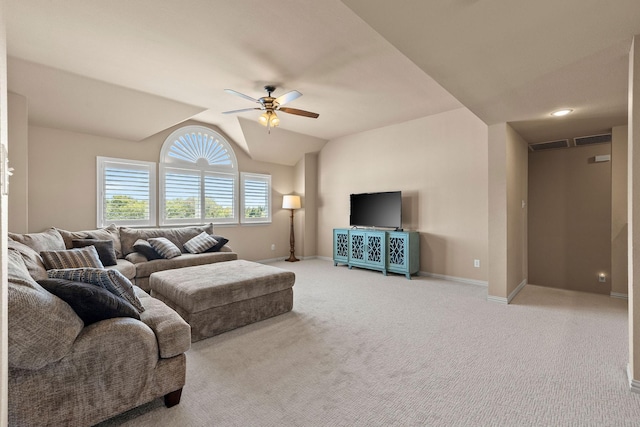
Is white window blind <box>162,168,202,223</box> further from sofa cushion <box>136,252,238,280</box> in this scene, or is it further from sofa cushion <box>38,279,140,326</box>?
sofa cushion <box>38,279,140,326</box>

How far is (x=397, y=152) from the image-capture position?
18.4ft

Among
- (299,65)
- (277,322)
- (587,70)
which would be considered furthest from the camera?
(299,65)

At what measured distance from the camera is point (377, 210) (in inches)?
221

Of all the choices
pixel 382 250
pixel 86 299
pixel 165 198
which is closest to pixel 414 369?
pixel 86 299

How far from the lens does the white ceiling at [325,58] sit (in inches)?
70.1

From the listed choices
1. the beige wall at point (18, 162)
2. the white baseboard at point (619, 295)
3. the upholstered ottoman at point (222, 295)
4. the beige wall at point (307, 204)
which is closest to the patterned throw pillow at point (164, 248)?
the upholstered ottoman at point (222, 295)

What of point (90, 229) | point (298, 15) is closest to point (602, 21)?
point (298, 15)

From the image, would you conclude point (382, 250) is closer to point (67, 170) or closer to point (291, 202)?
point (291, 202)

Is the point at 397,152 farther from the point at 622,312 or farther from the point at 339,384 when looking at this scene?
the point at 339,384

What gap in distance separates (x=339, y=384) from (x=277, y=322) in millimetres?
1219

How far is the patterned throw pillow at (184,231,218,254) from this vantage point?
4.80 meters

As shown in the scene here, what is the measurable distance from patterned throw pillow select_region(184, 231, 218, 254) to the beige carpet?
2.18m

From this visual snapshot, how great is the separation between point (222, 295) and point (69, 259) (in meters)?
1.76

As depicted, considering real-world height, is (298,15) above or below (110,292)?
above
